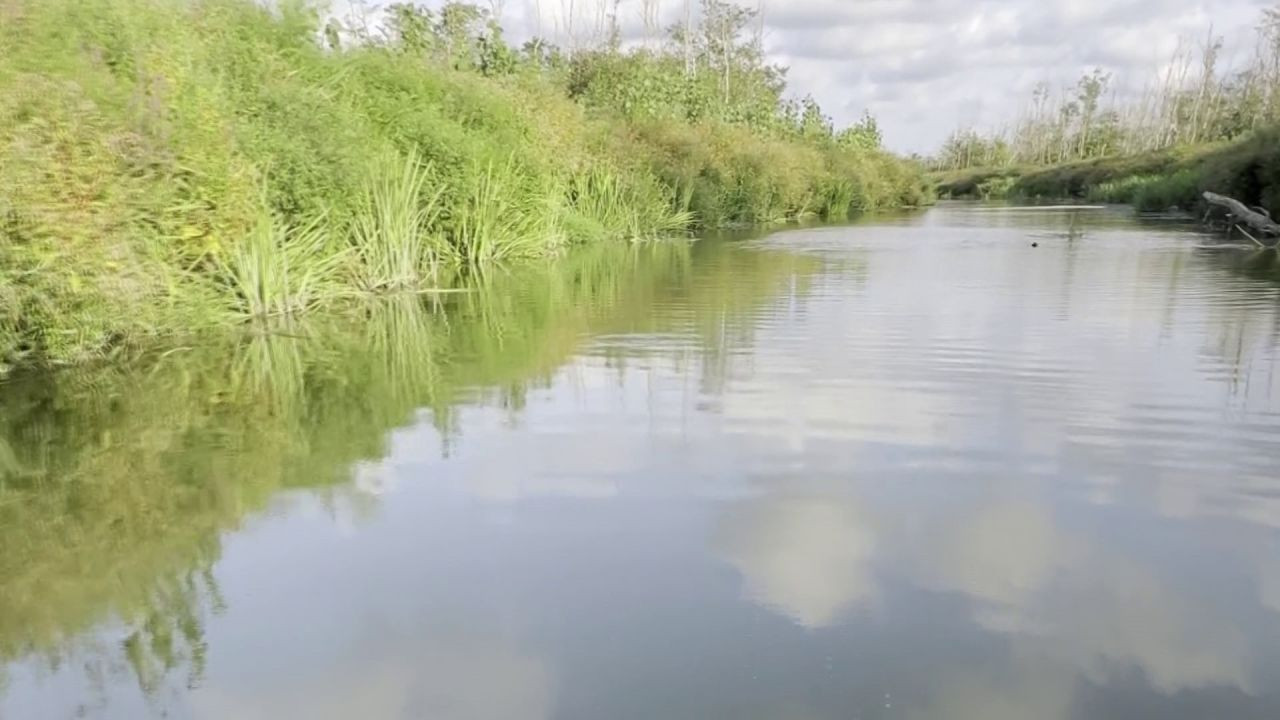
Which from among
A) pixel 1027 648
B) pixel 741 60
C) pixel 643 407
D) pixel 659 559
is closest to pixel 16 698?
pixel 659 559

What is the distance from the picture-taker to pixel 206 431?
5.64 metres

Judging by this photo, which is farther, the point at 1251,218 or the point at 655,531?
the point at 1251,218

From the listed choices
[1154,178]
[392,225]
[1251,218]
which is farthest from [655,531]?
[1154,178]

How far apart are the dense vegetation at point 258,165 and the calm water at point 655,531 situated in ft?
2.69

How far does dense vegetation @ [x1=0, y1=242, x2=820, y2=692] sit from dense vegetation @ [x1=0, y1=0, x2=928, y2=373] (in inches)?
21.9

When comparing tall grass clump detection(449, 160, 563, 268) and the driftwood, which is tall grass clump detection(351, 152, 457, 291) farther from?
the driftwood

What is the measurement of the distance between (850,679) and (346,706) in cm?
150

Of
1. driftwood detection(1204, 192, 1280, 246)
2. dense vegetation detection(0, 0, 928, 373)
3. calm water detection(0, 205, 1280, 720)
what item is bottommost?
calm water detection(0, 205, 1280, 720)

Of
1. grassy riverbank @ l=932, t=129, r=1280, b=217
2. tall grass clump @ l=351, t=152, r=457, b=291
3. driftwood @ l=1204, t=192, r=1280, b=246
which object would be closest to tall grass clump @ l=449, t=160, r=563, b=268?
tall grass clump @ l=351, t=152, r=457, b=291

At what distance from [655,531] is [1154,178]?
1471 inches

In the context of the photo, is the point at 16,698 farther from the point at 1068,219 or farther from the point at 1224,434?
the point at 1068,219

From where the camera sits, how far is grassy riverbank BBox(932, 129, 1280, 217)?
824 inches

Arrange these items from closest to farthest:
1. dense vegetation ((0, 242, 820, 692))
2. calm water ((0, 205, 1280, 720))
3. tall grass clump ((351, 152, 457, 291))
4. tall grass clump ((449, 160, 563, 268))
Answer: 1. calm water ((0, 205, 1280, 720))
2. dense vegetation ((0, 242, 820, 692))
3. tall grass clump ((351, 152, 457, 291))
4. tall grass clump ((449, 160, 563, 268))

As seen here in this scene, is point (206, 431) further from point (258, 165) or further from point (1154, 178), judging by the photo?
point (1154, 178)
